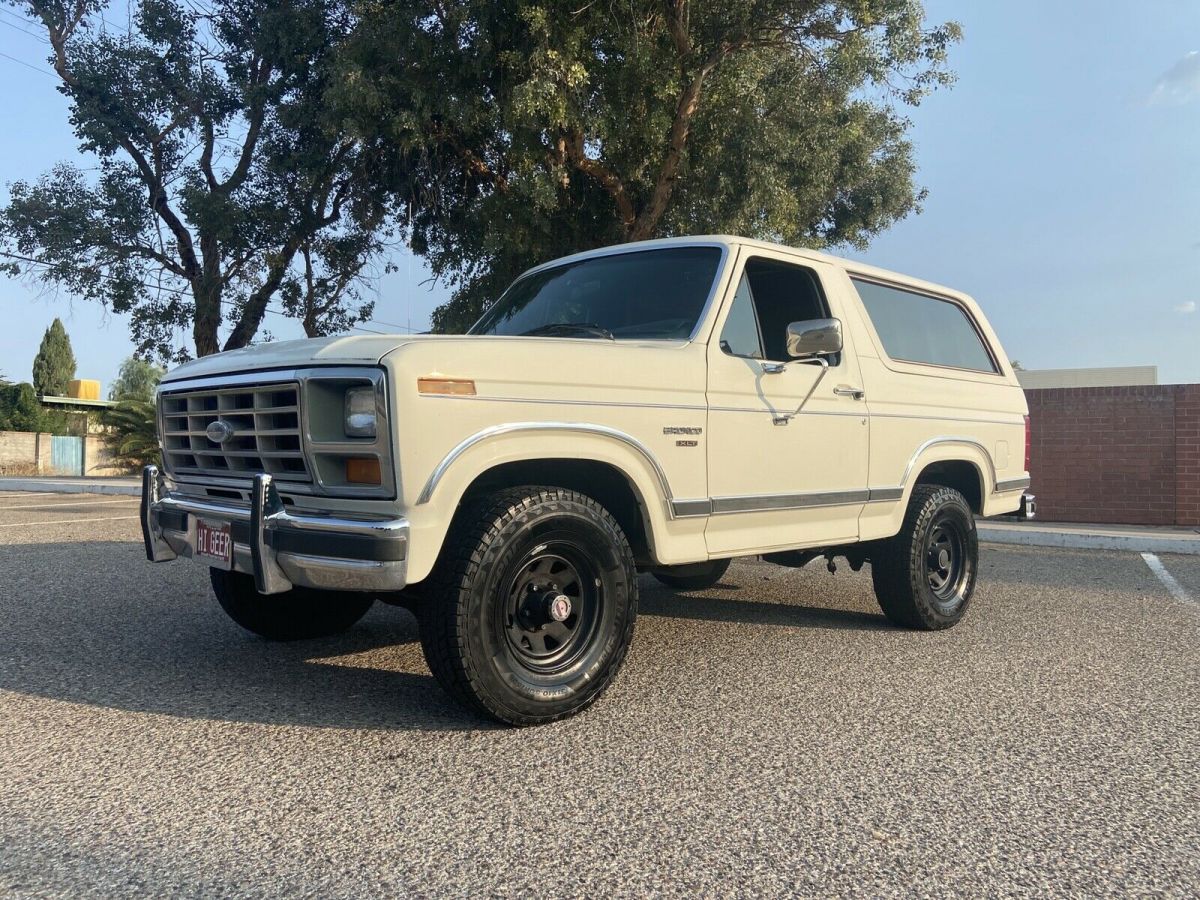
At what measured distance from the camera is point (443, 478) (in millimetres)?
3123

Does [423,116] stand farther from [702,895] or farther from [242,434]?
[702,895]

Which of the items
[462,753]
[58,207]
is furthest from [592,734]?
[58,207]

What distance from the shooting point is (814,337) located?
4.13 m

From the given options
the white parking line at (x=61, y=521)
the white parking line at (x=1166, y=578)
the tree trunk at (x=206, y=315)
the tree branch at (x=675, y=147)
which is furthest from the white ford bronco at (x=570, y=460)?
the tree trunk at (x=206, y=315)

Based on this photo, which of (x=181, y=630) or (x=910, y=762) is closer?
(x=910, y=762)

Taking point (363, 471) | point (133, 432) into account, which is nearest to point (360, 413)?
point (363, 471)

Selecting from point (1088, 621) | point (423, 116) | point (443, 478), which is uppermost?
point (423, 116)

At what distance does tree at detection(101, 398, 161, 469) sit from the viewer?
2156 centimetres

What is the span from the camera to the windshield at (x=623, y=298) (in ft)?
13.9

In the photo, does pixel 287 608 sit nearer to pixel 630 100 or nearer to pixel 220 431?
pixel 220 431

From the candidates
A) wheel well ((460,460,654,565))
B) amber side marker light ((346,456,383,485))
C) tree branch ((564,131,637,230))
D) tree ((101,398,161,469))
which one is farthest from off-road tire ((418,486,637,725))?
tree ((101,398,161,469))

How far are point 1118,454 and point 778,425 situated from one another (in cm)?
1055

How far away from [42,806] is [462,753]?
1.24 metres

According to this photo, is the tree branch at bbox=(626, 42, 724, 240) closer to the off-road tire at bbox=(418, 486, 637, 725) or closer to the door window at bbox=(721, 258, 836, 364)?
the door window at bbox=(721, 258, 836, 364)
